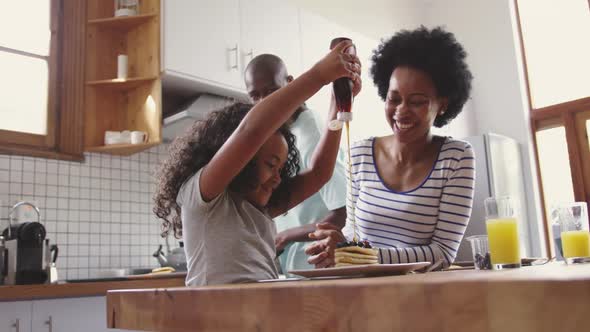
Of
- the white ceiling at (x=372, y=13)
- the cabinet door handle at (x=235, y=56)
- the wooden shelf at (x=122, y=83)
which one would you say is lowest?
the wooden shelf at (x=122, y=83)

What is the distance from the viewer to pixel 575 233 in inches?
44.6

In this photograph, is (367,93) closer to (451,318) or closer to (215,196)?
(215,196)

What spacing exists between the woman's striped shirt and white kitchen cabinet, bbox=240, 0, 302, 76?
5.62 ft

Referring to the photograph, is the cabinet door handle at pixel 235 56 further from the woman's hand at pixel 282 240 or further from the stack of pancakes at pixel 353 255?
the stack of pancakes at pixel 353 255

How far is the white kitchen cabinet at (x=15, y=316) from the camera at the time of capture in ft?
6.32

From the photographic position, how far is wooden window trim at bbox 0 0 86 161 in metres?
2.67

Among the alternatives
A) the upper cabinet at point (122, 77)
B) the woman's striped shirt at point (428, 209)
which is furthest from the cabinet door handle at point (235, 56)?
the woman's striped shirt at point (428, 209)

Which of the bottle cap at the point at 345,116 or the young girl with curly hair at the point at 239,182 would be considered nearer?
the young girl with curly hair at the point at 239,182

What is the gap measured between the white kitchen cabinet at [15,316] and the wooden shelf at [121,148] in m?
0.87

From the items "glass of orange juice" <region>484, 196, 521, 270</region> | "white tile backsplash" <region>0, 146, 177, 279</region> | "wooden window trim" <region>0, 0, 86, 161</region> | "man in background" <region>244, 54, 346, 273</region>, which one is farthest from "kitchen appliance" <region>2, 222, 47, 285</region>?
"glass of orange juice" <region>484, 196, 521, 270</region>

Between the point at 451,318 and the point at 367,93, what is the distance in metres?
3.38

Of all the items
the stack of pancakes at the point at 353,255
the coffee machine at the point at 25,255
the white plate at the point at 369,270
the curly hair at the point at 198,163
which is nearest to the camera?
the white plate at the point at 369,270

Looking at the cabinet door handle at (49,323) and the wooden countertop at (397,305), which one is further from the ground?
the wooden countertop at (397,305)

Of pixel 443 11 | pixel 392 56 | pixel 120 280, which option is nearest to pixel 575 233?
pixel 392 56
